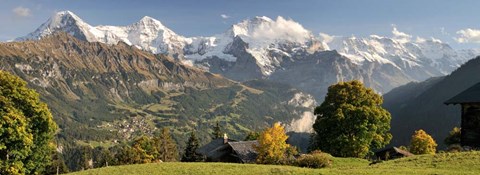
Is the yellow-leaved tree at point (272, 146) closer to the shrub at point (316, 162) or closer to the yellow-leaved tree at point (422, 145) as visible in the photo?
the shrub at point (316, 162)

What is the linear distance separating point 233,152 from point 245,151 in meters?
2.45

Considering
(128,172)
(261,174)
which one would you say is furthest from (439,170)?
(128,172)

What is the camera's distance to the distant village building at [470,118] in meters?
49.4

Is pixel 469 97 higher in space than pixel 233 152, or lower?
higher

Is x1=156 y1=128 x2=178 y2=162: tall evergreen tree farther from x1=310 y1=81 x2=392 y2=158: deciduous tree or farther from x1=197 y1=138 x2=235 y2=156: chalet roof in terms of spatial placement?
x1=310 y1=81 x2=392 y2=158: deciduous tree

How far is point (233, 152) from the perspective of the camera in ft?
273

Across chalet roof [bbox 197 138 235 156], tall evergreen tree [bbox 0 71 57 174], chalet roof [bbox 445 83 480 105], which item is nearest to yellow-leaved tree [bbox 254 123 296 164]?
chalet roof [bbox 197 138 235 156]

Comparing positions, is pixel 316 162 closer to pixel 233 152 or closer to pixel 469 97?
pixel 469 97

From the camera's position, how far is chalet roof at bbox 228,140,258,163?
260 feet

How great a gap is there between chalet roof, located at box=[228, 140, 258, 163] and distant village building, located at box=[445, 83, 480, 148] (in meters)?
35.6

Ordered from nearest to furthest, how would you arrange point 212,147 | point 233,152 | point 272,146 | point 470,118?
point 470,118
point 272,146
point 233,152
point 212,147

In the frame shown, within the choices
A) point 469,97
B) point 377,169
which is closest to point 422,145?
point 469,97

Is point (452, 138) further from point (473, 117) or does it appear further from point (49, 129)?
point (49, 129)

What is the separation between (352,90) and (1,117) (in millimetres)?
48848
